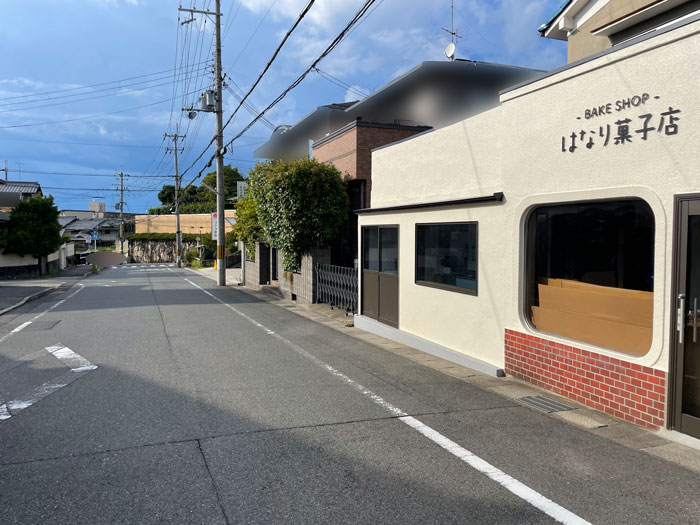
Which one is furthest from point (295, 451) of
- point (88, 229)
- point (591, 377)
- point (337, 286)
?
point (88, 229)

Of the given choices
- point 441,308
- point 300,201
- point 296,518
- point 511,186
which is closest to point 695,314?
point 511,186

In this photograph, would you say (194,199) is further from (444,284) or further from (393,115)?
(444,284)

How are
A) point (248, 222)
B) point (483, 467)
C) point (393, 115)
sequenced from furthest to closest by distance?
point (248, 222) < point (393, 115) < point (483, 467)

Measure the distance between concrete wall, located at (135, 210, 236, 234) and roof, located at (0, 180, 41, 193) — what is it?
1864 cm

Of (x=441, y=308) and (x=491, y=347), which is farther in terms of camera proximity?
(x=441, y=308)

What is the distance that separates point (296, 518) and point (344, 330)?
7924 millimetres

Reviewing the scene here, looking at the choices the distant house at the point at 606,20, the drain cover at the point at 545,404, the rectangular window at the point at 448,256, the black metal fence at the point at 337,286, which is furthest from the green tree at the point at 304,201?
the drain cover at the point at 545,404

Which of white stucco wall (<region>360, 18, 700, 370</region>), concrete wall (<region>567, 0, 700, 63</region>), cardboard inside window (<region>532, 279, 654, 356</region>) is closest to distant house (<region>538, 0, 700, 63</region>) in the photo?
concrete wall (<region>567, 0, 700, 63</region>)

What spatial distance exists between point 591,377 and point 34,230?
32337 mm

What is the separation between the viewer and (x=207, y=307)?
15.1 metres

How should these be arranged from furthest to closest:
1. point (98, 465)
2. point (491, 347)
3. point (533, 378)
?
point (491, 347), point (533, 378), point (98, 465)

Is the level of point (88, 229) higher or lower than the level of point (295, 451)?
higher

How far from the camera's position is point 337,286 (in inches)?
543

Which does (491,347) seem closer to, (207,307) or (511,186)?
(511,186)
